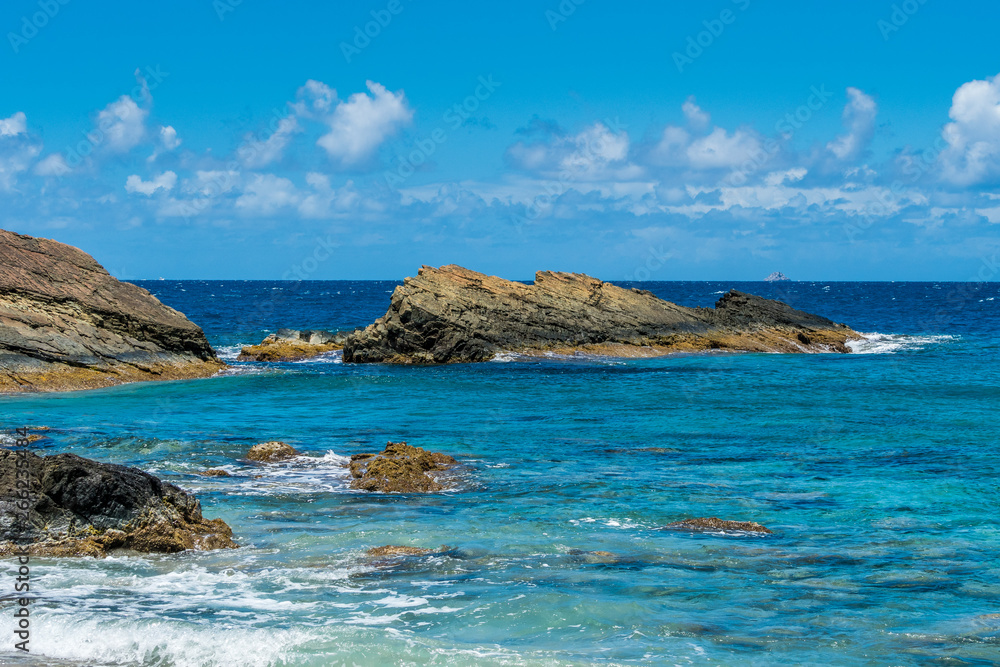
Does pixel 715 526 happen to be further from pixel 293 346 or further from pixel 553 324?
pixel 293 346

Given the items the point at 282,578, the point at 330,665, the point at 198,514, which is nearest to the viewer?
the point at 330,665

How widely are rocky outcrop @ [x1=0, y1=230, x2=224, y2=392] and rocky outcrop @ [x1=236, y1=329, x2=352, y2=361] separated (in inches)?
267

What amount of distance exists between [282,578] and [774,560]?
19.5 feet

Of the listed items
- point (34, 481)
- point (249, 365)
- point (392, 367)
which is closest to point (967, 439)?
point (34, 481)

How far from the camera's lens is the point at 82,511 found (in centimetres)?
1077

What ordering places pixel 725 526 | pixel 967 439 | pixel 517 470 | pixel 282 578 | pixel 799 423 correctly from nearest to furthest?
pixel 282 578
pixel 725 526
pixel 517 470
pixel 967 439
pixel 799 423

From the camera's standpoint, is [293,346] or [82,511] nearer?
[82,511]

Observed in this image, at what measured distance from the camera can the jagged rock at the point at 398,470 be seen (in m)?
14.9

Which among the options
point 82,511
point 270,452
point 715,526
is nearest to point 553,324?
point 270,452

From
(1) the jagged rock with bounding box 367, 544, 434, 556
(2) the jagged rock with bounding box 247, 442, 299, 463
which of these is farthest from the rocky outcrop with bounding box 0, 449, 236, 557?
(2) the jagged rock with bounding box 247, 442, 299, 463

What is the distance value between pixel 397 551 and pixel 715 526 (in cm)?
460

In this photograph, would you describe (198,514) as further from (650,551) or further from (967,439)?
(967,439)

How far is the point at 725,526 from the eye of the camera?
40.9 feet

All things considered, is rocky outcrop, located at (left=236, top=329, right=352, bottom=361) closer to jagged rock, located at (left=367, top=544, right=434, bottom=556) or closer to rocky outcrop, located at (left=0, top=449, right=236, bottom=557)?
rocky outcrop, located at (left=0, top=449, right=236, bottom=557)
